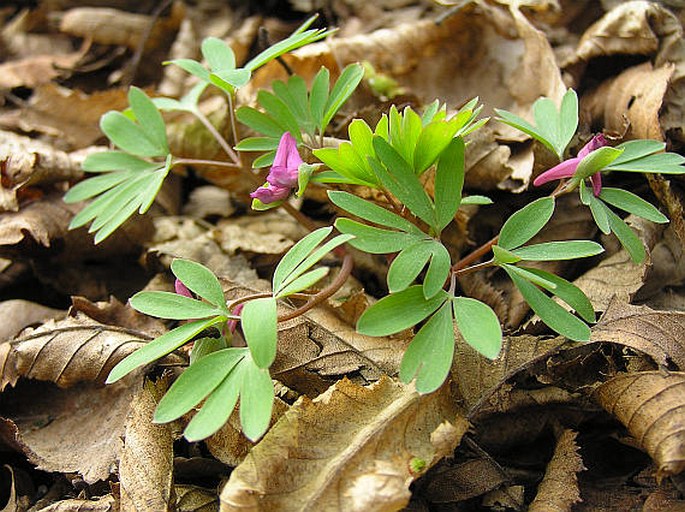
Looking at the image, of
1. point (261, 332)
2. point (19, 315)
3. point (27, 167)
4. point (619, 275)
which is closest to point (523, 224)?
point (619, 275)

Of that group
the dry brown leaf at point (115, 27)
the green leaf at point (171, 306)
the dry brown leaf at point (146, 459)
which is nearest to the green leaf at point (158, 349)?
the green leaf at point (171, 306)

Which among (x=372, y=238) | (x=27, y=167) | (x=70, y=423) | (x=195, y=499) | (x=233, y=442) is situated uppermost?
(x=372, y=238)

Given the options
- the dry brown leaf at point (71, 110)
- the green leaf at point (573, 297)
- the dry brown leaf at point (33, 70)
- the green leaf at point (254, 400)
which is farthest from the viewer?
the dry brown leaf at point (33, 70)

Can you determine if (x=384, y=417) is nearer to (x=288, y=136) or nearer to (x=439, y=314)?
(x=439, y=314)

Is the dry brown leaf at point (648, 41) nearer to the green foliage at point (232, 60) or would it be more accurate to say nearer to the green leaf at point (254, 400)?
the green foliage at point (232, 60)

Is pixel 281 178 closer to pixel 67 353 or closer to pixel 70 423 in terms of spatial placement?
pixel 67 353
